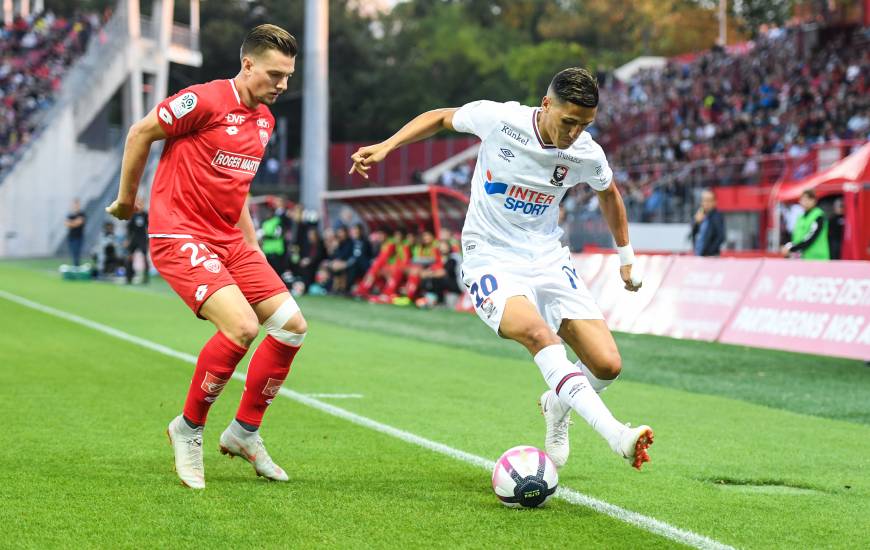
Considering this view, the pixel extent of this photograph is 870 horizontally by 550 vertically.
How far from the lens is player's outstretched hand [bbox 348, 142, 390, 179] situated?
6035 mm

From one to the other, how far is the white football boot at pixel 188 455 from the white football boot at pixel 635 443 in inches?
85.5

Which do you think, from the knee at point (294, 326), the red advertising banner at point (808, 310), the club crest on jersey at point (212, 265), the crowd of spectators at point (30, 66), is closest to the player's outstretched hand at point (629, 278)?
the knee at point (294, 326)

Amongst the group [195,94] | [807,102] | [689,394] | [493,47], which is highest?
[493,47]

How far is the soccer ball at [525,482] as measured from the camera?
5.71 metres

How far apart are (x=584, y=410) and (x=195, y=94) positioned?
2532 millimetres

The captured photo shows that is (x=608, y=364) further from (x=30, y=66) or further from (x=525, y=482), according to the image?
(x=30, y=66)

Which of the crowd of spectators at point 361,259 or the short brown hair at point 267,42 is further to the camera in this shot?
the crowd of spectators at point 361,259

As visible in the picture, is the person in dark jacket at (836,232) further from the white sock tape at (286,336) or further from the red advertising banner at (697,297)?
the white sock tape at (286,336)

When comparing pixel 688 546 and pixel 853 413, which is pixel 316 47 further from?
pixel 688 546

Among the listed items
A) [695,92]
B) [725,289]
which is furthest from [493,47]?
[725,289]

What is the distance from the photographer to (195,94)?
19.9ft

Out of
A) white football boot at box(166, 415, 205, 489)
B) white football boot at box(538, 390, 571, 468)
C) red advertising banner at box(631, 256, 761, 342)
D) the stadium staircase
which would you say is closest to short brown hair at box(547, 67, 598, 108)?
white football boot at box(538, 390, 571, 468)

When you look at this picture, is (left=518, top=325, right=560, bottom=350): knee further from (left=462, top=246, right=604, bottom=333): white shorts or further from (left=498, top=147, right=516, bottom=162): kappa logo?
(left=498, top=147, right=516, bottom=162): kappa logo

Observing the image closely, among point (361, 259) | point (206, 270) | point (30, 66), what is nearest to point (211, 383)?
point (206, 270)
